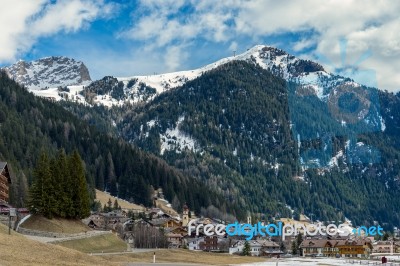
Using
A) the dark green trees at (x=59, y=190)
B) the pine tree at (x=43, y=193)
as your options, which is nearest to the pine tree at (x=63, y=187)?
the dark green trees at (x=59, y=190)

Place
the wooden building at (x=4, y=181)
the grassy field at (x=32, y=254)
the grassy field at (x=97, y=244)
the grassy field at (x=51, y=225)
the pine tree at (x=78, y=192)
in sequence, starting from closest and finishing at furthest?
the grassy field at (x=32, y=254), the grassy field at (x=97, y=244), the grassy field at (x=51, y=225), the pine tree at (x=78, y=192), the wooden building at (x=4, y=181)

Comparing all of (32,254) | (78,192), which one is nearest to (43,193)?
(78,192)

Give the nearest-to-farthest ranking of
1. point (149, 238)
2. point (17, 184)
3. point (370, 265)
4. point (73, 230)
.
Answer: point (73, 230), point (370, 265), point (149, 238), point (17, 184)

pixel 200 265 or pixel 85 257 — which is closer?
pixel 85 257

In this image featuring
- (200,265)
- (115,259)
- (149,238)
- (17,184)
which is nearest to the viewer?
(115,259)

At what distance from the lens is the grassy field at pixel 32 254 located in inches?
1910

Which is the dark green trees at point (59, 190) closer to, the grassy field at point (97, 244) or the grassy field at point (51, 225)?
the grassy field at point (51, 225)

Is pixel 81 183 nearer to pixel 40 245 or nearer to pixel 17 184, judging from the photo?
pixel 40 245

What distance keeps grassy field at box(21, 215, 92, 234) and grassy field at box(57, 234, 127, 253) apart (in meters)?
4.93

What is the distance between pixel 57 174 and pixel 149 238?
5566cm

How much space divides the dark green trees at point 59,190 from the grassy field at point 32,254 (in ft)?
122

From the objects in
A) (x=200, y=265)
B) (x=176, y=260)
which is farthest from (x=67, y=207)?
(x=200, y=265)

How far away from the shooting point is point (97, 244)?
97562mm

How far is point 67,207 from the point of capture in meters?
106
